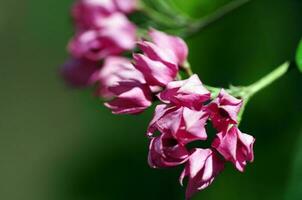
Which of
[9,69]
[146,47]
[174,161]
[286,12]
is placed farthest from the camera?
[9,69]

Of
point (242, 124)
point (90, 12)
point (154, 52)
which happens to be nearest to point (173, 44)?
point (154, 52)

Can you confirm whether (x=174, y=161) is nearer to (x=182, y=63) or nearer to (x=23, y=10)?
(x=182, y=63)

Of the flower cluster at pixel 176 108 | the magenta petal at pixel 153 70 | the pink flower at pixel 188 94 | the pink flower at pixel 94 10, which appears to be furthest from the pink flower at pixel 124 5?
the pink flower at pixel 188 94

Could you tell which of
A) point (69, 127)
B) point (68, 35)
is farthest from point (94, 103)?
point (69, 127)

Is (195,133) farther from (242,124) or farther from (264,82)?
(242,124)

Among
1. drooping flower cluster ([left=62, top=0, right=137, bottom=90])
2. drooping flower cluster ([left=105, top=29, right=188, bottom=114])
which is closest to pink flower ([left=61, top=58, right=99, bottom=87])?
drooping flower cluster ([left=62, top=0, right=137, bottom=90])

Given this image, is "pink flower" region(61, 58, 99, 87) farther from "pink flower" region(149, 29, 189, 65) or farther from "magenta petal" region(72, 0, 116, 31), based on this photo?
"pink flower" region(149, 29, 189, 65)
